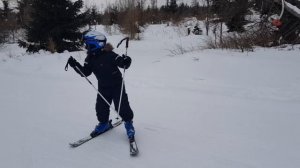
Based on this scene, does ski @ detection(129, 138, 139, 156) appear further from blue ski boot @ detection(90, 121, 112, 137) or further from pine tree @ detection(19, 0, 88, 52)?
pine tree @ detection(19, 0, 88, 52)

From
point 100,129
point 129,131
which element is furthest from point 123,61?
point 100,129

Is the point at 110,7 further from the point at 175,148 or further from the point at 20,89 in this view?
the point at 175,148

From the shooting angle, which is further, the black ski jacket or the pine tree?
the pine tree

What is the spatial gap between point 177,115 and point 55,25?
1051cm

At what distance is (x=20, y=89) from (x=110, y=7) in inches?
1120

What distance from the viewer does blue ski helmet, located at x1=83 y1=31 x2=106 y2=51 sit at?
421 cm

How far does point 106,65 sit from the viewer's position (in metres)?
4.27

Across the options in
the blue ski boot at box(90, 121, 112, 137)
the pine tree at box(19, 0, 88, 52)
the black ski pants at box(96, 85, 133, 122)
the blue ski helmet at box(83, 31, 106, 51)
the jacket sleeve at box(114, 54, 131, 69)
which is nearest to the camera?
the jacket sleeve at box(114, 54, 131, 69)

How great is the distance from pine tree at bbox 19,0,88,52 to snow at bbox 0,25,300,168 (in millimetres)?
4967

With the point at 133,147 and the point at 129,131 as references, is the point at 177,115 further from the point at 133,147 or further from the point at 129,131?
the point at 133,147

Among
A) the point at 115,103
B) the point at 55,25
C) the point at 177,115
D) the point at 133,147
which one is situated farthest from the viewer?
the point at 55,25

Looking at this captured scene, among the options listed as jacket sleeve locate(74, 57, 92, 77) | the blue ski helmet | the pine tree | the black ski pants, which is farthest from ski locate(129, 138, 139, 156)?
the pine tree

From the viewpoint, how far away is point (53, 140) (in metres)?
4.64

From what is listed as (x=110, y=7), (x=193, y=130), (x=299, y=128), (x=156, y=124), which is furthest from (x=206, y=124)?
(x=110, y=7)
